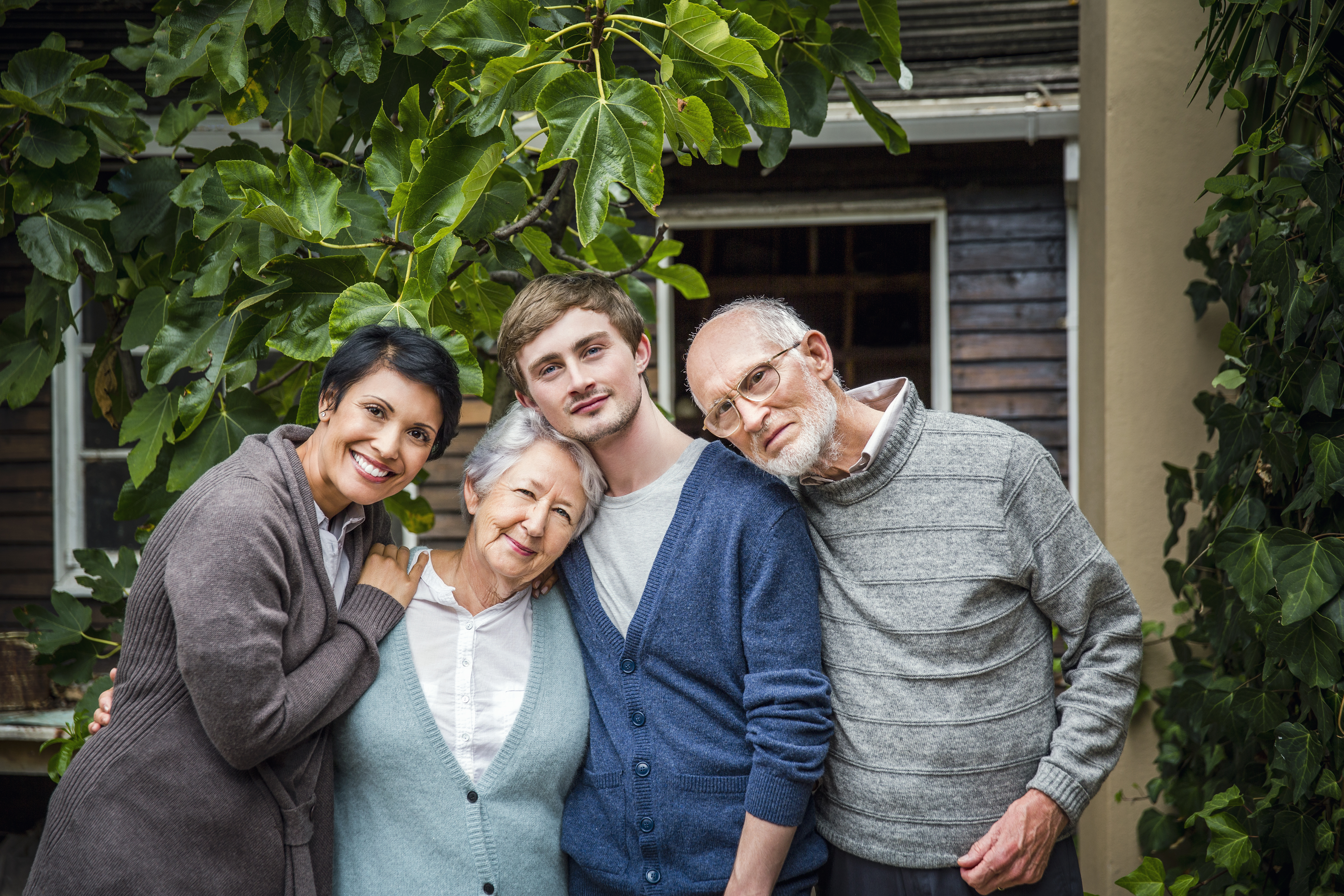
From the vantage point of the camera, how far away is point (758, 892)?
58.9 inches

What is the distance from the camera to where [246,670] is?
133cm

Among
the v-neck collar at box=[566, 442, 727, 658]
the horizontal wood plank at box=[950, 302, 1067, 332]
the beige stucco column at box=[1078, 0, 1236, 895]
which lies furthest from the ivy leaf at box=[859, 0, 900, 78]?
the horizontal wood plank at box=[950, 302, 1067, 332]

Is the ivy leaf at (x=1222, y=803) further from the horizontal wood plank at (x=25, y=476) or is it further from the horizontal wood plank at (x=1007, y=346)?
the horizontal wood plank at (x=25, y=476)

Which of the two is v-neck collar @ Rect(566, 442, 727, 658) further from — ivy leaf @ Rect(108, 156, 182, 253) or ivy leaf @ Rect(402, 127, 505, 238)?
ivy leaf @ Rect(108, 156, 182, 253)

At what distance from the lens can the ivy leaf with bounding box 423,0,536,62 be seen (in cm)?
141

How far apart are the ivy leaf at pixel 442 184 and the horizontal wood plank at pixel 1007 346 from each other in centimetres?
283

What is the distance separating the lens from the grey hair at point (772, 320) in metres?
1.61

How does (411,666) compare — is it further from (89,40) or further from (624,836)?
(89,40)

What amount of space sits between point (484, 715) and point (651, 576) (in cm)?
36

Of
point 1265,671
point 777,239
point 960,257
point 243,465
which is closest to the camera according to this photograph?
point 243,465

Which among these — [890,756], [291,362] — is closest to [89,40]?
[291,362]

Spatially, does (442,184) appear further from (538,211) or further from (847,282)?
(847,282)

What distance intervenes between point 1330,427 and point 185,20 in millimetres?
2155

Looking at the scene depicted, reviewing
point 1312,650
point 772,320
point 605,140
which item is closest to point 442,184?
point 605,140
